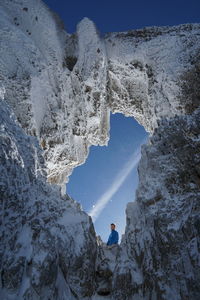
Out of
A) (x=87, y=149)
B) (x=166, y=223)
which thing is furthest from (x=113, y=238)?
(x=166, y=223)

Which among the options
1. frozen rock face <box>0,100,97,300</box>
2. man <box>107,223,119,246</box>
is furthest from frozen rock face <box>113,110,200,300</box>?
man <box>107,223,119,246</box>

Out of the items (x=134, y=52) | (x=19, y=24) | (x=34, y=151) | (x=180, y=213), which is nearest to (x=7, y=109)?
(x=34, y=151)

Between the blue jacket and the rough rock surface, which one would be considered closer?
the rough rock surface

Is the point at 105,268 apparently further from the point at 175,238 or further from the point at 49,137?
the point at 49,137

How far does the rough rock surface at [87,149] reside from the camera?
26.6 feet

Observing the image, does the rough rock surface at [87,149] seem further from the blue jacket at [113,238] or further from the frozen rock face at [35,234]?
the blue jacket at [113,238]

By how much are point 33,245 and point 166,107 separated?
8.17 metres

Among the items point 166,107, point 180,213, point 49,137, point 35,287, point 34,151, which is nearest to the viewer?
point 35,287

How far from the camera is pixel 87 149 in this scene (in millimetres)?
16938

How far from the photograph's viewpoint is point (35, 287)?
24.7 ft

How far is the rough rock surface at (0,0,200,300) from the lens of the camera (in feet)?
26.6

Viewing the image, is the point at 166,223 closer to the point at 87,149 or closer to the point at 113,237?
the point at 113,237

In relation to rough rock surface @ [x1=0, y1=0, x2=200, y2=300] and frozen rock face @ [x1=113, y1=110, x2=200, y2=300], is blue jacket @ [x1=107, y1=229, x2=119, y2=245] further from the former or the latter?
frozen rock face @ [x1=113, y1=110, x2=200, y2=300]

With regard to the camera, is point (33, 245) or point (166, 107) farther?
point (166, 107)
